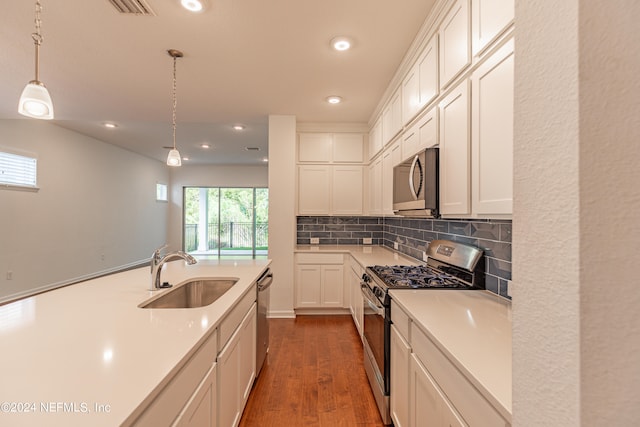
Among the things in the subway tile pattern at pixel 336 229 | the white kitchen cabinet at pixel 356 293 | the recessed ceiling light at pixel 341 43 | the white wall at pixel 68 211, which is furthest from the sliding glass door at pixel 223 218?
the recessed ceiling light at pixel 341 43

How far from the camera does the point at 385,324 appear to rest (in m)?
1.77

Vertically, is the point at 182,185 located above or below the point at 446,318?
above

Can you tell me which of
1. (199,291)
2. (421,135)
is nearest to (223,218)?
(199,291)

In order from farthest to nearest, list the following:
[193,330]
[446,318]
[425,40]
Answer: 1. [425,40]
2. [446,318]
3. [193,330]

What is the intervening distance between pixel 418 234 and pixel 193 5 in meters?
2.60

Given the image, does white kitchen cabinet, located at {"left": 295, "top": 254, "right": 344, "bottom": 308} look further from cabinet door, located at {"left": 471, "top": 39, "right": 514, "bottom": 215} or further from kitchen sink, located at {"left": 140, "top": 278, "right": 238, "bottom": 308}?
cabinet door, located at {"left": 471, "top": 39, "right": 514, "bottom": 215}

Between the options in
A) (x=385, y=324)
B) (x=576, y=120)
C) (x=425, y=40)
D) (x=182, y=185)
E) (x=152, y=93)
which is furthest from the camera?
(x=182, y=185)

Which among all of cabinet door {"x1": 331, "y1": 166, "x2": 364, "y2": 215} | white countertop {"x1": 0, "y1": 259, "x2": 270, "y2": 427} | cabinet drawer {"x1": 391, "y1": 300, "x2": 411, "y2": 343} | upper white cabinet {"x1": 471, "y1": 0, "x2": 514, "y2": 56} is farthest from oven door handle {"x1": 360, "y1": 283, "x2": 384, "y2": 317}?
cabinet door {"x1": 331, "y1": 166, "x2": 364, "y2": 215}

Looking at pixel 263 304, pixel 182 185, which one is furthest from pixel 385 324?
pixel 182 185

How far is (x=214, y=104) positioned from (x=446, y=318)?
3351 mm

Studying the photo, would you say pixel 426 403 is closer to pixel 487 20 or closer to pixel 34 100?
pixel 487 20

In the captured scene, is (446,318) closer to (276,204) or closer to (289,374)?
(289,374)

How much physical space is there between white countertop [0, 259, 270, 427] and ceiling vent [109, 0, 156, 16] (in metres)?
1.71

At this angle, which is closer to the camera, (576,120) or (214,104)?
(576,120)
